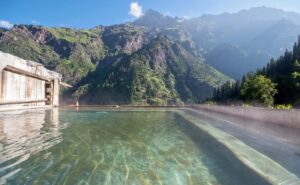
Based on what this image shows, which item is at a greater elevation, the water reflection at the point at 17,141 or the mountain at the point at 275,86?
the mountain at the point at 275,86

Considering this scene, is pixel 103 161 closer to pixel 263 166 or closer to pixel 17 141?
pixel 17 141

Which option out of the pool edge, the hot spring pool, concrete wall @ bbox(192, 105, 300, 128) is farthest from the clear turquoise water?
concrete wall @ bbox(192, 105, 300, 128)

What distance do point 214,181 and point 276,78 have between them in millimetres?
93306

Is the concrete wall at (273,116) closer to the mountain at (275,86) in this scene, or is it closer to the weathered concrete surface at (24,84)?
the mountain at (275,86)

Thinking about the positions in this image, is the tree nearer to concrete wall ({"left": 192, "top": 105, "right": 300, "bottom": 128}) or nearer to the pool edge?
concrete wall ({"left": 192, "top": 105, "right": 300, "bottom": 128})

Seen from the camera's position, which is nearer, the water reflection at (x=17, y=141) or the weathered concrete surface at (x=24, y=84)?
the water reflection at (x=17, y=141)

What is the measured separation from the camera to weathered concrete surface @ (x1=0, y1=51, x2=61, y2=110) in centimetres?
1044

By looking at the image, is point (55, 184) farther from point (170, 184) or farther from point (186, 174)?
point (186, 174)

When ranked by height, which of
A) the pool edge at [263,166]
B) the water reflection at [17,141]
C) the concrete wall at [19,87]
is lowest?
the pool edge at [263,166]

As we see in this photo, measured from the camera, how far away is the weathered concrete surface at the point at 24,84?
10438 millimetres

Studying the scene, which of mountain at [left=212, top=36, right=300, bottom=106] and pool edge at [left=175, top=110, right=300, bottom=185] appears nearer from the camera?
pool edge at [left=175, top=110, right=300, bottom=185]

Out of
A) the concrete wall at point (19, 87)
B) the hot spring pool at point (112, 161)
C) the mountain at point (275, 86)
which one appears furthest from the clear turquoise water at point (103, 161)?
the mountain at point (275, 86)

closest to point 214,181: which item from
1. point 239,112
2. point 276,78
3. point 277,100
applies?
point 239,112

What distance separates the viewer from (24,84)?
1263cm
